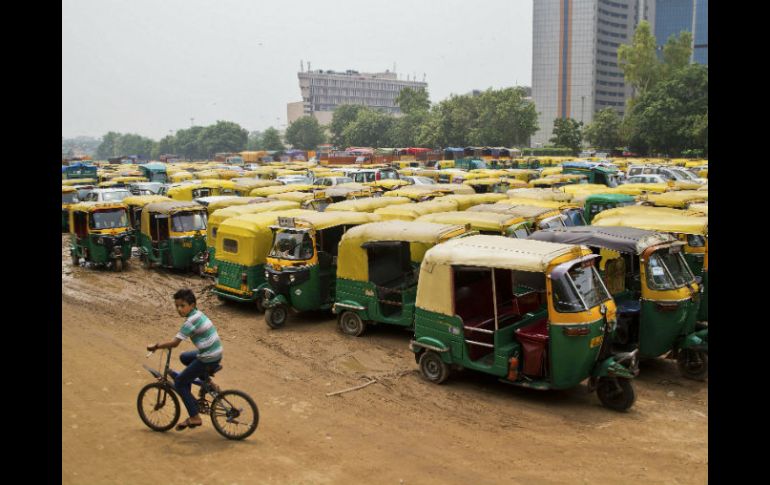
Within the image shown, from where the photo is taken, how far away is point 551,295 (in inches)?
329

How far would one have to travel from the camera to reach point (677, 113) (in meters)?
59.0

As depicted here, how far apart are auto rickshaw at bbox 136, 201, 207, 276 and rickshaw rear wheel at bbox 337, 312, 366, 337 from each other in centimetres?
694

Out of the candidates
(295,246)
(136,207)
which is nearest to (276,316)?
(295,246)

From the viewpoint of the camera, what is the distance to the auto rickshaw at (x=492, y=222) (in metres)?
13.5

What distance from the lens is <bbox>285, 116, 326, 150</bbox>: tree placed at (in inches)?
4572

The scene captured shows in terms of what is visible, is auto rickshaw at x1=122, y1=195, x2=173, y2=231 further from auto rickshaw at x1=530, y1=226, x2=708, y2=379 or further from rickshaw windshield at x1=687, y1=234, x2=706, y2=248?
rickshaw windshield at x1=687, y1=234, x2=706, y2=248

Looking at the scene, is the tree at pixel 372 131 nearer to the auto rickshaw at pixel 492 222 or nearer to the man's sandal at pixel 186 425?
the auto rickshaw at pixel 492 222

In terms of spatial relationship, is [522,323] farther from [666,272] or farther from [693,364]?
[693,364]

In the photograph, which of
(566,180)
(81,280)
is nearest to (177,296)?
(81,280)

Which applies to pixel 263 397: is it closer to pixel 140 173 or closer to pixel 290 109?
pixel 140 173

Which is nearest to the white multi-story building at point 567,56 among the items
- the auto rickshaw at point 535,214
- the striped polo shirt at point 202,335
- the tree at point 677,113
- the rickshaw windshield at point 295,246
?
the tree at point 677,113

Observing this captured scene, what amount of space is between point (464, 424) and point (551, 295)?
1958 mm

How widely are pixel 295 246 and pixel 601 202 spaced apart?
10648 mm

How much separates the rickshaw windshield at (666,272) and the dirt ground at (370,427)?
1.49 metres
